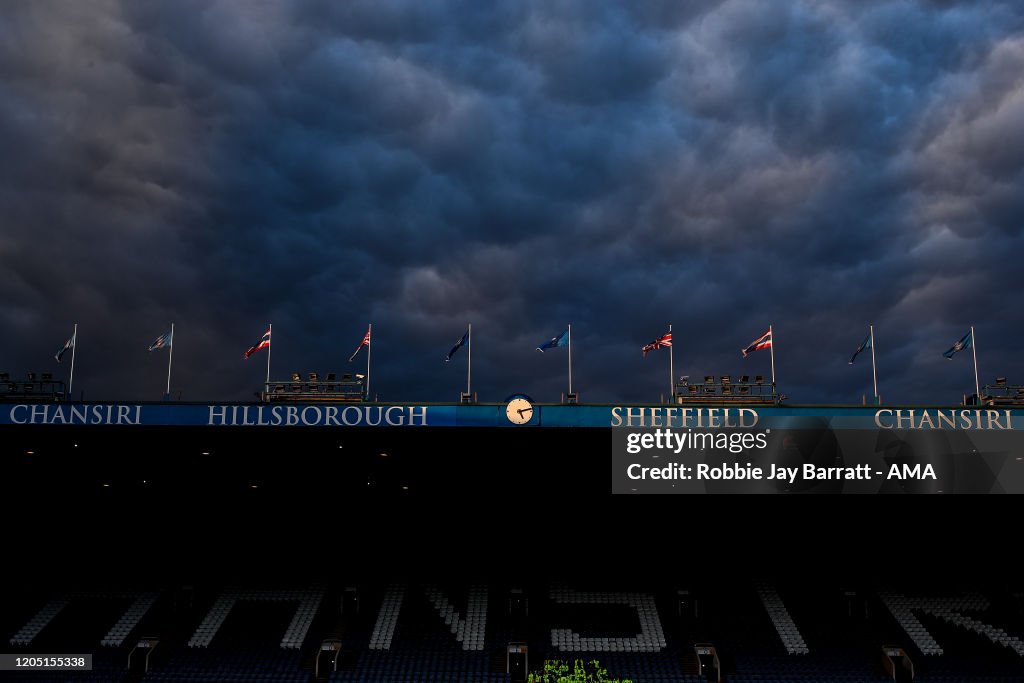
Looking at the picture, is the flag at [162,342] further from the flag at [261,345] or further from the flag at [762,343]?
the flag at [762,343]

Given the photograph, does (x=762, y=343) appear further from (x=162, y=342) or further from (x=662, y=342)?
(x=162, y=342)

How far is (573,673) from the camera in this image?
136 feet

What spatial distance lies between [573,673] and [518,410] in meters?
13.2

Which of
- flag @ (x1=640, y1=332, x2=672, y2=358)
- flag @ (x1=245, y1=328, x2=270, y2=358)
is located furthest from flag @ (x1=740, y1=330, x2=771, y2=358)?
flag @ (x1=245, y1=328, x2=270, y2=358)

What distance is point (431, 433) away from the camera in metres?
41.0

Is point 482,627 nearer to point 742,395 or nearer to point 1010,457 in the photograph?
point 742,395

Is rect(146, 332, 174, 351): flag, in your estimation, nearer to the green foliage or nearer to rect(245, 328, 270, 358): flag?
rect(245, 328, 270, 358): flag

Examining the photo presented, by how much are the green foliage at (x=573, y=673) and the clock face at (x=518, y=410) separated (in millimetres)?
10959

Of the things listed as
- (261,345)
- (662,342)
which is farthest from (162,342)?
(662,342)

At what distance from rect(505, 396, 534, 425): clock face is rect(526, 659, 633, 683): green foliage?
36.0 ft

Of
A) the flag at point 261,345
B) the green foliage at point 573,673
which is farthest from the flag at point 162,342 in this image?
the green foliage at point 573,673

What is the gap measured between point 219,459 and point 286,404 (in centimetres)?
1016

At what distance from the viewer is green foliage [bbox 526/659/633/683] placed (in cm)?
3966

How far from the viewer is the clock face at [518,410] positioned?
3762 centimetres
